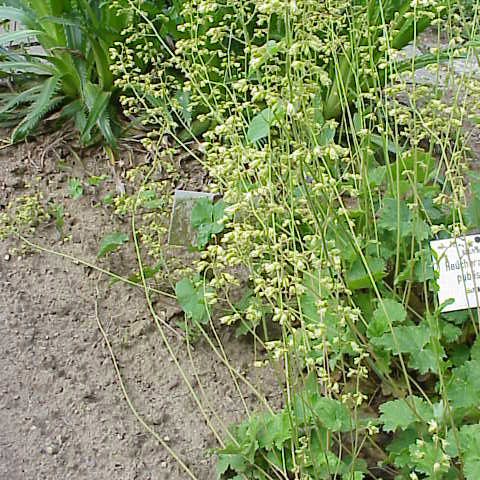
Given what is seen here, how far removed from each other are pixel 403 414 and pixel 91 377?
0.74 m

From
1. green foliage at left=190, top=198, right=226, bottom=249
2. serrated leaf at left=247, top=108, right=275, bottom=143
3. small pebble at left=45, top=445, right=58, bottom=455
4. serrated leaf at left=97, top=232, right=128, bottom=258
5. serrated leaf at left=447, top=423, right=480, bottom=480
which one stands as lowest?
small pebble at left=45, top=445, right=58, bottom=455

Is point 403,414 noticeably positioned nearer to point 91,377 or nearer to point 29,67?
point 91,377

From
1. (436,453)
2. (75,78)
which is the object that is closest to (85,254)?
(75,78)

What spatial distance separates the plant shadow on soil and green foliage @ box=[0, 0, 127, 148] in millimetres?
399

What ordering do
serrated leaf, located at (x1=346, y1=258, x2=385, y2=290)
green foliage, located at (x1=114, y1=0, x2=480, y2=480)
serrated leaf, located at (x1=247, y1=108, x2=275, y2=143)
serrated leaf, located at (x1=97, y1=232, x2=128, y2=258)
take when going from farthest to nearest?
serrated leaf, located at (x1=97, y1=232, x2=128, y2=258), serrated leaf, located at (x1=346, y1=258, x2=385, y2=290), serrated leaf, located at (x1=247, y1=108, x2=275, y2=143), green foliage, located at (x1=114, y1=0, x2=480, y2=480)

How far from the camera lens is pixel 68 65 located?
230 cm

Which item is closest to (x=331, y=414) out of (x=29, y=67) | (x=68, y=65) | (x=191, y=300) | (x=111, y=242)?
(x=191, y=300)

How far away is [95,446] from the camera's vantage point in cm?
156

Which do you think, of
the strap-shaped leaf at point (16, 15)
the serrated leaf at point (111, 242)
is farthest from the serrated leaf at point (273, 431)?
the strap-shaped leaf at point (16, 15)

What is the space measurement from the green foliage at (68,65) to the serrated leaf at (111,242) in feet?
1.47

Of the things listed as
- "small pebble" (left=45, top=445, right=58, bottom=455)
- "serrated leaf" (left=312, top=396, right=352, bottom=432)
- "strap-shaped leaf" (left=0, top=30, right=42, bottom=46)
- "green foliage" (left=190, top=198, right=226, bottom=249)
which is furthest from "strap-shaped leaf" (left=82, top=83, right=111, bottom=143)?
"serrated leaf" (left=312, top=396, right=352, bottom=432)

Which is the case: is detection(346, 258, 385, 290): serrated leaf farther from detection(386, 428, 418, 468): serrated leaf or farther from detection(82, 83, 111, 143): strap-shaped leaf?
Result: detection(82, 83, 111, 143): strap-shaped leaf

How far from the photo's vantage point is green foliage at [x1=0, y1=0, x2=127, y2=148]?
2207 millimetres

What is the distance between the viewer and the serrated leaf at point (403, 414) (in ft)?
4.17
